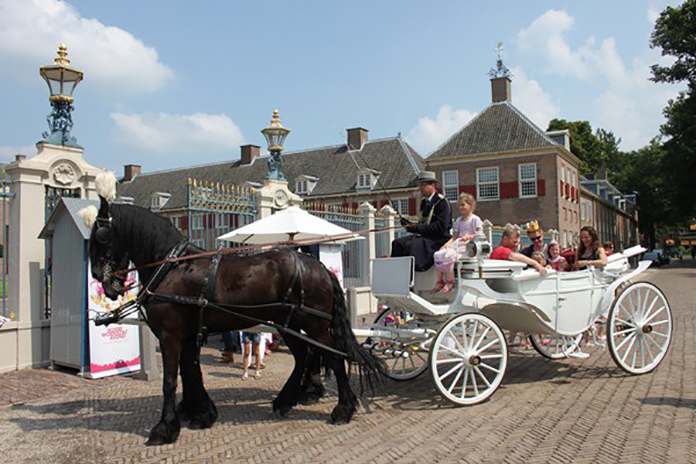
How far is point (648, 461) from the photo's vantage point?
3875 mm

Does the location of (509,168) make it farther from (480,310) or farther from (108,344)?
(108,344)

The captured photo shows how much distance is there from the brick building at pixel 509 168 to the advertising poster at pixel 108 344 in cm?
2812

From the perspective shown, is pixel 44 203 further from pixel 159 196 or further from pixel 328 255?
pixel 159 196

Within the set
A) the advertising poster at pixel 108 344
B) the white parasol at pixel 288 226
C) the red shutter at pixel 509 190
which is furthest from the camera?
the red shutter at pixel 509 190

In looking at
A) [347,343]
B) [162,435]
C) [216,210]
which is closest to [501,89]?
[216,210]

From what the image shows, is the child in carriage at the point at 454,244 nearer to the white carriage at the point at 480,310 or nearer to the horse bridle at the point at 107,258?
the white carriage at the point at 480,310

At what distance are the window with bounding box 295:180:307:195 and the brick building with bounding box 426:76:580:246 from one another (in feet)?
34.6

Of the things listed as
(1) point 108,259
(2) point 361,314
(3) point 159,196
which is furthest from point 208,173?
(1) point 108,259

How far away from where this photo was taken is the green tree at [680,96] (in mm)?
33469

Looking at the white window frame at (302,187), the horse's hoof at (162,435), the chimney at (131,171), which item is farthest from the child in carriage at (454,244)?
the chimney at (131,171)

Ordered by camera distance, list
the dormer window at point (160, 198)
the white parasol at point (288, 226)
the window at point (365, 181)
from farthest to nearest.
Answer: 1. the dormer window at point (160, 198)
2. the window at point (365, 181)
3. the white parasol at point (288, 226)

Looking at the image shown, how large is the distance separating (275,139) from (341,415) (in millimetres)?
7290

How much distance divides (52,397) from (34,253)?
2499mm

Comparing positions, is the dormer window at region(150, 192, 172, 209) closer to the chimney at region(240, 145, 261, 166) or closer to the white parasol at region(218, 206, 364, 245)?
the chimney at region(240, 145, 261, 166)
